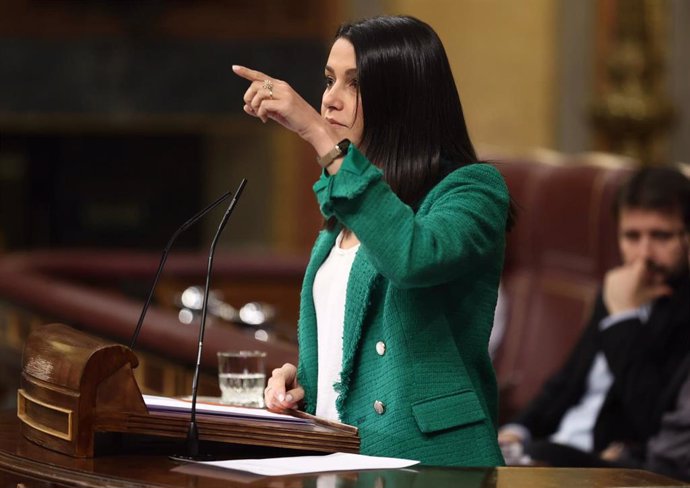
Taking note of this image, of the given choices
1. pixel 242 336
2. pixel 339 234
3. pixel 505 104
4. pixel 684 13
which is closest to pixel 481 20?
pixel 505 104

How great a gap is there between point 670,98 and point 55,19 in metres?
3.64

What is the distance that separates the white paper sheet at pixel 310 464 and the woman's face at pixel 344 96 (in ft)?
1.52

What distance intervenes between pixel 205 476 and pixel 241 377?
2.27 feet

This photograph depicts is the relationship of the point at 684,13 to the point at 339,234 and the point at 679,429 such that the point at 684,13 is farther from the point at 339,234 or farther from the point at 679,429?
the point at 339,234

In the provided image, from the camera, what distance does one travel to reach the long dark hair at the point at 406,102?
76.1 inches

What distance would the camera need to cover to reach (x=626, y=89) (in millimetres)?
8016

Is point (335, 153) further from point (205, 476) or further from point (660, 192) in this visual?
point (660, 192)

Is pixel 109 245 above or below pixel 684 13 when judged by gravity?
below

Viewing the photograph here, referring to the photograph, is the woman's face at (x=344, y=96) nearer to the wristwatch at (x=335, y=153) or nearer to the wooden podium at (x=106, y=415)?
the wristwatch at (x=335, y=153)

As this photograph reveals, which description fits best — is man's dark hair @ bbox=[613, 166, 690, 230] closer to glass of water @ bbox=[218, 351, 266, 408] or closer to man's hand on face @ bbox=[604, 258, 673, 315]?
man's hand on face @ bbox=[604, 258, 673, 315]

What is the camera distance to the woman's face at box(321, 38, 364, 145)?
6.42ft

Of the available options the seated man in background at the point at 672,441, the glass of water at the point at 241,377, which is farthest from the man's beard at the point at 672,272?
the glass of water at the point at 241,377

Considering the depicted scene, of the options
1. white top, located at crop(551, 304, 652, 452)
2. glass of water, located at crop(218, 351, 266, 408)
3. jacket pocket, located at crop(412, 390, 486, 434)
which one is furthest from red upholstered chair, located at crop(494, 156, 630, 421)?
jacket pocket, located at crop(412, 390, 486, 434)

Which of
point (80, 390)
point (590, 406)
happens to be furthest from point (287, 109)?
point (590, 406)
